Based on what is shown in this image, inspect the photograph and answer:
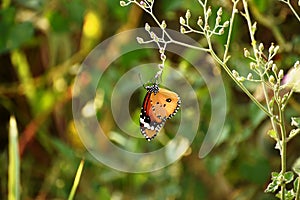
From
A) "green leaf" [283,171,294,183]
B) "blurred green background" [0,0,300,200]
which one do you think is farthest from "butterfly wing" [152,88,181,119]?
"blurred green background" [0,0,300,200]

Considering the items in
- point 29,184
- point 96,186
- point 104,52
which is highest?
point 104,52

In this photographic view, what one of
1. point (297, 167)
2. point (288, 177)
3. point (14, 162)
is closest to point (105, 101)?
point (14, 162)

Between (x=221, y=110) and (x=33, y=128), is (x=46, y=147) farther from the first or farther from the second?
(x=221, y=110)

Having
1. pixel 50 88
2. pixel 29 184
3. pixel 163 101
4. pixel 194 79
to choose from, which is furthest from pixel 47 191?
pixel 163 101

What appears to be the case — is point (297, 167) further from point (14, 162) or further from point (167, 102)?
point (14, 162)

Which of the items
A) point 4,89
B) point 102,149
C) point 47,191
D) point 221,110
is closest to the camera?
point 221,110

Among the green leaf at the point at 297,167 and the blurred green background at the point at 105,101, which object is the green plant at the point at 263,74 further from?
the blurred green background at the point at 105,101

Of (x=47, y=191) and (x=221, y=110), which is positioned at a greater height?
(x=221, y=110)
